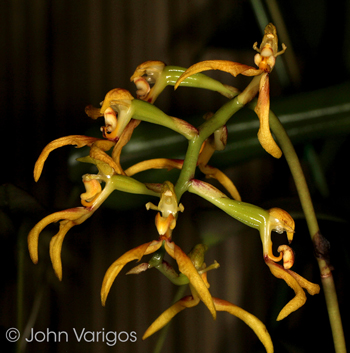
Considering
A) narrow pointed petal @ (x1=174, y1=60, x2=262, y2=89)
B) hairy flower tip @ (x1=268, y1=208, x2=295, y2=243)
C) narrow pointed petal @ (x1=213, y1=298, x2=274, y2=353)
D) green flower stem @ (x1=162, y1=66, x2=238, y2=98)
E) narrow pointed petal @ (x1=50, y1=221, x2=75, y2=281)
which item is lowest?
narrow pointed petal @ (x1=213, y1=298, x2=274, y2=353)

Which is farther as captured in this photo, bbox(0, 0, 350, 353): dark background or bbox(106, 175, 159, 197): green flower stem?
bbox(0, 0, 350, 353): dark background

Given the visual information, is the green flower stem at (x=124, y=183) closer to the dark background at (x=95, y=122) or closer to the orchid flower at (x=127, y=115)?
the orchid flower at (x=127, y=115)

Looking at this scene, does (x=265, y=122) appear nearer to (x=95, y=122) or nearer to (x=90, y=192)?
(x=90, y=192)

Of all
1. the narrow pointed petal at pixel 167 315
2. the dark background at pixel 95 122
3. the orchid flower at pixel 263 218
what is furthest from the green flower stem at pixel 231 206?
the dark background at pixel 95 122

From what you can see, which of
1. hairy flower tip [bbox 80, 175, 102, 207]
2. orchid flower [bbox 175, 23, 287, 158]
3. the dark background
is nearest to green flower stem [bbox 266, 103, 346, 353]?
orchid flower [bbox 175, 23, 287, 158]

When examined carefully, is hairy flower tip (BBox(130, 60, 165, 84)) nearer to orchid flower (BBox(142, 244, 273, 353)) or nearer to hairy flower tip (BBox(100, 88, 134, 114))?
hairy flower tip (BBox(100, 88, 134, 114))

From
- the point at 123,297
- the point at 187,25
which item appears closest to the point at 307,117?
the point at 187,25
